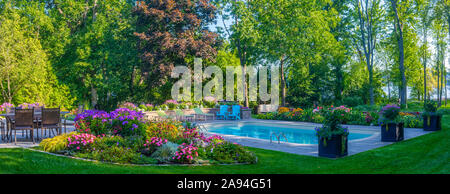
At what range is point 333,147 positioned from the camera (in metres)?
6.12

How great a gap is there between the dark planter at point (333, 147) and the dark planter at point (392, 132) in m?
2.36

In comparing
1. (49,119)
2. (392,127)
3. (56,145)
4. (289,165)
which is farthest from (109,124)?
(392,127)

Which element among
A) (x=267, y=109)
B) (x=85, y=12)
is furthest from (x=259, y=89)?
(x=85, y=12)

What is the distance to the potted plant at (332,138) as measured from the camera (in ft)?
20.1

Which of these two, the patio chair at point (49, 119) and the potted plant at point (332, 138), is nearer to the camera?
the potted plant at point (332, 138)

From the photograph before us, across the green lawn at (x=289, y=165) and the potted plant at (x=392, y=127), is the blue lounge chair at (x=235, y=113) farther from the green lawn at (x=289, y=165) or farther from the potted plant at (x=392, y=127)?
the green lawn at (x=289, y=165)

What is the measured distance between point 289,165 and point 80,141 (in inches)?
147

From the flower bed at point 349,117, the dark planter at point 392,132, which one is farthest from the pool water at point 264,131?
the dark planter at point 392,132

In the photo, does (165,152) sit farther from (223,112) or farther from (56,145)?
(223,112)

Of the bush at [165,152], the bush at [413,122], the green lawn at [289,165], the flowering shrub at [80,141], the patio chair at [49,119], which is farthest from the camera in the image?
the bush at [413,122]

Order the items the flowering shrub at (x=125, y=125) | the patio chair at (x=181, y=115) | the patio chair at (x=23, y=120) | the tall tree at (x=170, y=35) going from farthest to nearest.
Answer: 1. the tall tree at (x=170, y=35)
2. the patio chair at (x=181, y=115)
3. the patio chair at (x=23, y=120)
4. the flowering shrub at (x=125, y=125)

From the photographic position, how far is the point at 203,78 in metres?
19.6

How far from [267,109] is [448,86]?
106 ft

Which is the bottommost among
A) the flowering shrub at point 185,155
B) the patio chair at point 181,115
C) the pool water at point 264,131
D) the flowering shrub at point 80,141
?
the pool water at point 264,131
